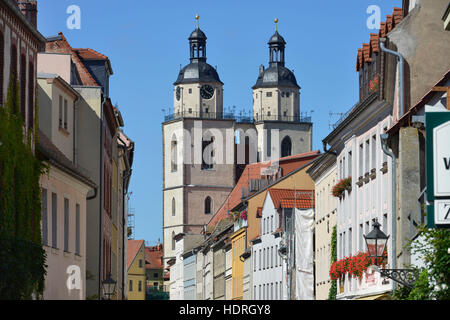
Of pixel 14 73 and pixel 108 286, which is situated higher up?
pixel 14 73

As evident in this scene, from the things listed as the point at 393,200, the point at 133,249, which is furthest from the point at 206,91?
the point at 393,200

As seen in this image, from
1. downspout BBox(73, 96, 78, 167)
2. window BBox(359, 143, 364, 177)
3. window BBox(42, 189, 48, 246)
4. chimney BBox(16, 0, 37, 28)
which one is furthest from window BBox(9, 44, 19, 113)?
window BBox(359, 143, 364, 177)

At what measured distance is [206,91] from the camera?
16738 centimetres

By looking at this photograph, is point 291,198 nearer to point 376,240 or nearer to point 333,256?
point 333,256

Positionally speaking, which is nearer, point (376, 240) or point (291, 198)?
point (376, 240)

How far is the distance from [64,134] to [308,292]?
2284 centimetres

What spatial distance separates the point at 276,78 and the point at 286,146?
11.5m

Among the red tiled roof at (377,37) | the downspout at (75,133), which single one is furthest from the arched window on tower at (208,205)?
the downspout at (75,133)

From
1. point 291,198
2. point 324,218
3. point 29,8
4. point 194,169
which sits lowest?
point 324,218

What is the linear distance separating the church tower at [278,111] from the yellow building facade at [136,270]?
22349mm

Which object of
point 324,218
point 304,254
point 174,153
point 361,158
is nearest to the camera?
point 361,158

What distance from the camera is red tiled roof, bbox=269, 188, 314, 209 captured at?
6662 centimetres

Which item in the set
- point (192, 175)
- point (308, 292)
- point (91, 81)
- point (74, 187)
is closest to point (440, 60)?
point (74, 187)

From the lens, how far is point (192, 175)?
158 meters
